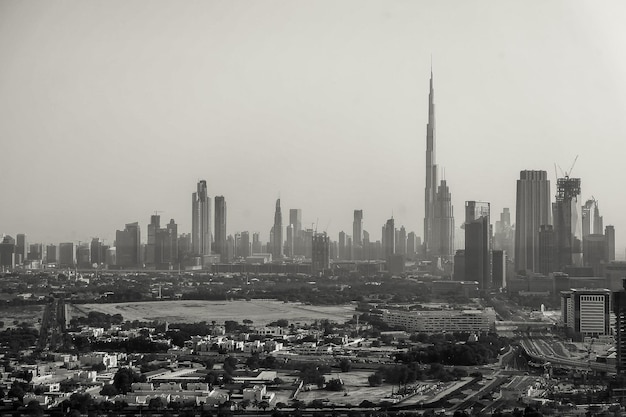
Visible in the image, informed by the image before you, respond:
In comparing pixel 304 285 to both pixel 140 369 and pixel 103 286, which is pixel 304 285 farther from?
pixel 140 369

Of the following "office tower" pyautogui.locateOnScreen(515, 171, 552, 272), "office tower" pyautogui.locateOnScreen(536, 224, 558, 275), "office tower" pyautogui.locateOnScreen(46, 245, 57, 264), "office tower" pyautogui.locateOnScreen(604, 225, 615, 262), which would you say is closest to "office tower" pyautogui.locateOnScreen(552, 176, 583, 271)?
"office tower" pyautogui.locateOnScreen(536, 224, 558, 275)

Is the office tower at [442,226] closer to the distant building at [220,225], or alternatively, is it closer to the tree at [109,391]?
the distant building at [220,225]

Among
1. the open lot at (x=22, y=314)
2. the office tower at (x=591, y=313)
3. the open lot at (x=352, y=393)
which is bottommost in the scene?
the open lot at (x=352, y=393)

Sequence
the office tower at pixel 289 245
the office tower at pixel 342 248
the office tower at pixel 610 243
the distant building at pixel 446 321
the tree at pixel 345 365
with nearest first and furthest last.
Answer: the tree at pixel 345 365 < the distant building at pixel 446 321 < the office tower at pixel 610 243 < the office tower at pixel 342 248 < the office tower at pixel 289 245

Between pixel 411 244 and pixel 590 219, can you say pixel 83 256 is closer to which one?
pixel 411 244

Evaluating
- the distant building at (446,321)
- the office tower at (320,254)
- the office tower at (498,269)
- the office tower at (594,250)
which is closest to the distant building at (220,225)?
the office tower at (320,254)

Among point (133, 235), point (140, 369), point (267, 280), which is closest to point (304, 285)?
point (267, 280)
